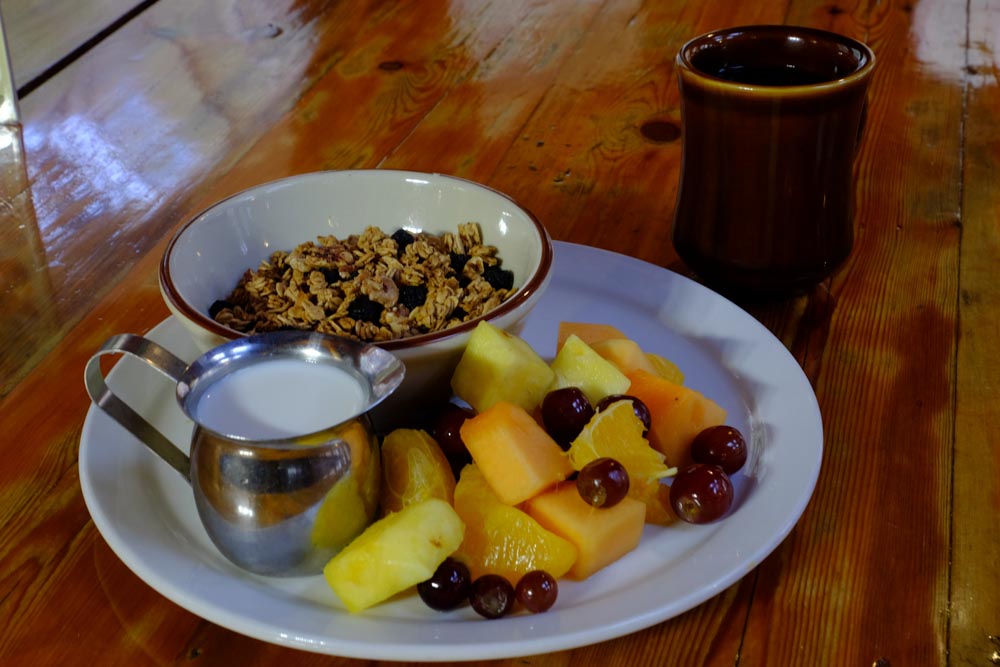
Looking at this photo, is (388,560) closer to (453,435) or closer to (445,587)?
(445,587)

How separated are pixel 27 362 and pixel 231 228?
29cm

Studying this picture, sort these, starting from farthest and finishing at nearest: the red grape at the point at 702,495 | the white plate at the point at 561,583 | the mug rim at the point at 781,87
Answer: the mug rim at the point at 781,87
the red grape at the point at 702,495
the white plate at the point at 561,583

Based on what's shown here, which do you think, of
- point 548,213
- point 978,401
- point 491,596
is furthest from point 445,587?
point 548,213

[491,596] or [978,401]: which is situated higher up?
[491,596]

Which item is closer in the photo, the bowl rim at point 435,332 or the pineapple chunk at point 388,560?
the pineapple chunk at point 388,560

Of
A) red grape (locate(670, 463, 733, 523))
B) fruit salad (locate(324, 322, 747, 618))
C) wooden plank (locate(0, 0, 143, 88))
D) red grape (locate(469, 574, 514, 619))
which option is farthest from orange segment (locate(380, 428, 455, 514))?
wooden plank (locate(0, 0, 143, 88))

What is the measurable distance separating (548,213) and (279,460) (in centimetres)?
76

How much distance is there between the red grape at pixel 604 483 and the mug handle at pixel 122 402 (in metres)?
0.34

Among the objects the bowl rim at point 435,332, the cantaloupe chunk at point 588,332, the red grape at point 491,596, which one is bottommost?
the cantaloupe chunk at point 588,332

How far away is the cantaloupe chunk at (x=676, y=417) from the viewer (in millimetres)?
977

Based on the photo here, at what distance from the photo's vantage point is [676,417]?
3.21 ft

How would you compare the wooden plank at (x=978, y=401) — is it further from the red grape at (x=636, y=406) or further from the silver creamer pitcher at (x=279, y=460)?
the silver creamer pitcher at (x=279, y=460)

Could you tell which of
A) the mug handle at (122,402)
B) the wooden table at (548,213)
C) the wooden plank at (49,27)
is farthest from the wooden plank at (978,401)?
the wooden plank at (49,27)

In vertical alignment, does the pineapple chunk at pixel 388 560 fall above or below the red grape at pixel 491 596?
above
